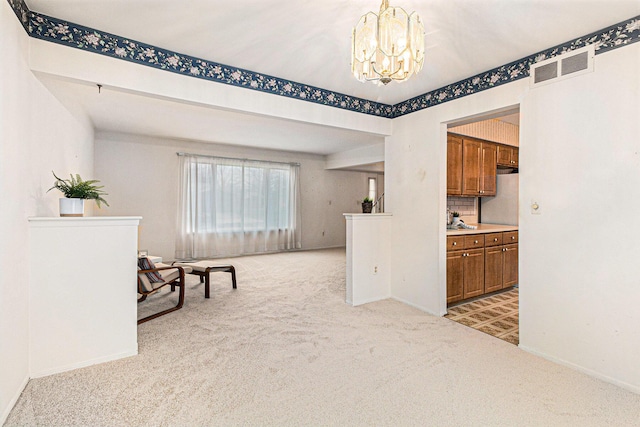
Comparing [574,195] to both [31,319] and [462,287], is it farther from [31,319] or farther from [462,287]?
[31,319]

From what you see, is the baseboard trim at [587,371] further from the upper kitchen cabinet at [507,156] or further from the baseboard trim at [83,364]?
the baseboard trim at [83,364]

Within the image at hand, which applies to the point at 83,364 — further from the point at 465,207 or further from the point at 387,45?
the point at 465,207

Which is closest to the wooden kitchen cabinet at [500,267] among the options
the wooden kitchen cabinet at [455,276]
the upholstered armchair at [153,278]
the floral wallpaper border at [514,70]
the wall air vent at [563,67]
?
the wooden kitchen cabinet at [455,276]

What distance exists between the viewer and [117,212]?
600 centimetres

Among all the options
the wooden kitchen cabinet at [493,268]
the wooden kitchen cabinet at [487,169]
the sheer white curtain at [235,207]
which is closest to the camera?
the wooden kitchen cabinet at [493,268]

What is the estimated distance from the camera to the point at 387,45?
1569mm

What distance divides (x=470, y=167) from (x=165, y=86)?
153 inches

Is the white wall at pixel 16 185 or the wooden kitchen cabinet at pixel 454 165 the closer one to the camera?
the white wall at pixel 16 185

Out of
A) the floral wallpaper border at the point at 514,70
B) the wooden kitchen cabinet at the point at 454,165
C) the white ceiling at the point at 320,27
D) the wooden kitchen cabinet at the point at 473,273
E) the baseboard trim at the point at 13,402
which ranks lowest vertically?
the baseboard trim at the point at 13,402

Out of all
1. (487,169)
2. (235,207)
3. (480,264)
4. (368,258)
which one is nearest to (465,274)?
(480,264)

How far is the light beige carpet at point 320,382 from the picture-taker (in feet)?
5.92

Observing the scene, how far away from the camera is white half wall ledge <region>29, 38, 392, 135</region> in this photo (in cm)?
219

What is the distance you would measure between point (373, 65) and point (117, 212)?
6046mm

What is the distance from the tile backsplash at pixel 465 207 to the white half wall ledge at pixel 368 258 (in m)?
1.48
